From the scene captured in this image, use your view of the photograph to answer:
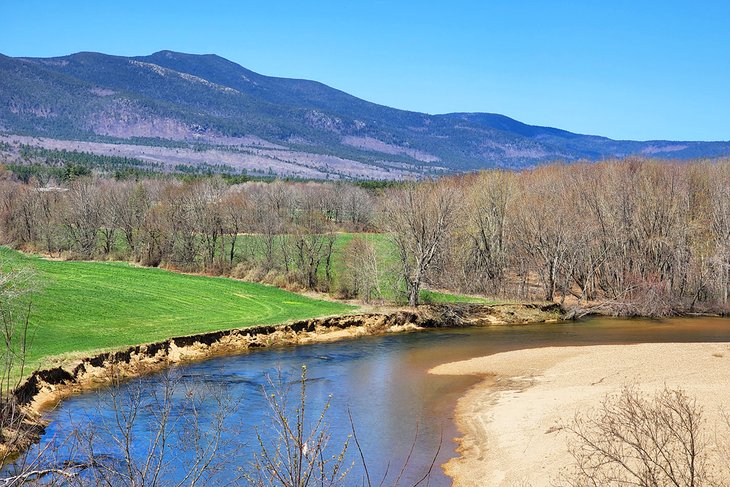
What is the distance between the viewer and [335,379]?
35188mm

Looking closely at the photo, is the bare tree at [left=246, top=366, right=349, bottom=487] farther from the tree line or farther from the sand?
the tree line

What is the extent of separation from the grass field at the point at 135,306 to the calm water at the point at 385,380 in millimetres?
4499

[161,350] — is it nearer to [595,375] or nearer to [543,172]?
[595,375]

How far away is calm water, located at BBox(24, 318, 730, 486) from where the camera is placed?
24891mm

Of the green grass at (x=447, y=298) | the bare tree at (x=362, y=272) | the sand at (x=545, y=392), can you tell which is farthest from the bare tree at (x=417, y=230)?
the sand at (x=545, y=392)

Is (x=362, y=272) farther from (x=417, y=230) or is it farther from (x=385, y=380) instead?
(x=385, y=380)

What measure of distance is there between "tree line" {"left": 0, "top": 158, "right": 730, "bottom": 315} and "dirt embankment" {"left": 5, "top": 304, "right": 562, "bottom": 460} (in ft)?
11.0

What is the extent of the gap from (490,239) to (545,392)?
35.1 metres

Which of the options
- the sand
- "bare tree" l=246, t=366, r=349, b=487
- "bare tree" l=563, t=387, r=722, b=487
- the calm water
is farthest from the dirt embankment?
"bare tree" l=563, t=387, r=722, b=487

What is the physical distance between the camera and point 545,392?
32.0 m

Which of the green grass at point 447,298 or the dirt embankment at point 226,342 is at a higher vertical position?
the green grass at point 447,298

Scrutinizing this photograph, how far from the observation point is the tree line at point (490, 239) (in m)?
58.0

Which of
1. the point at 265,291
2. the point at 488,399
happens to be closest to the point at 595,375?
the point at 488,399

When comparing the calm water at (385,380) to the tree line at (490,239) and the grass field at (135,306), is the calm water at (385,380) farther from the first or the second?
the tree line at (490,239)
